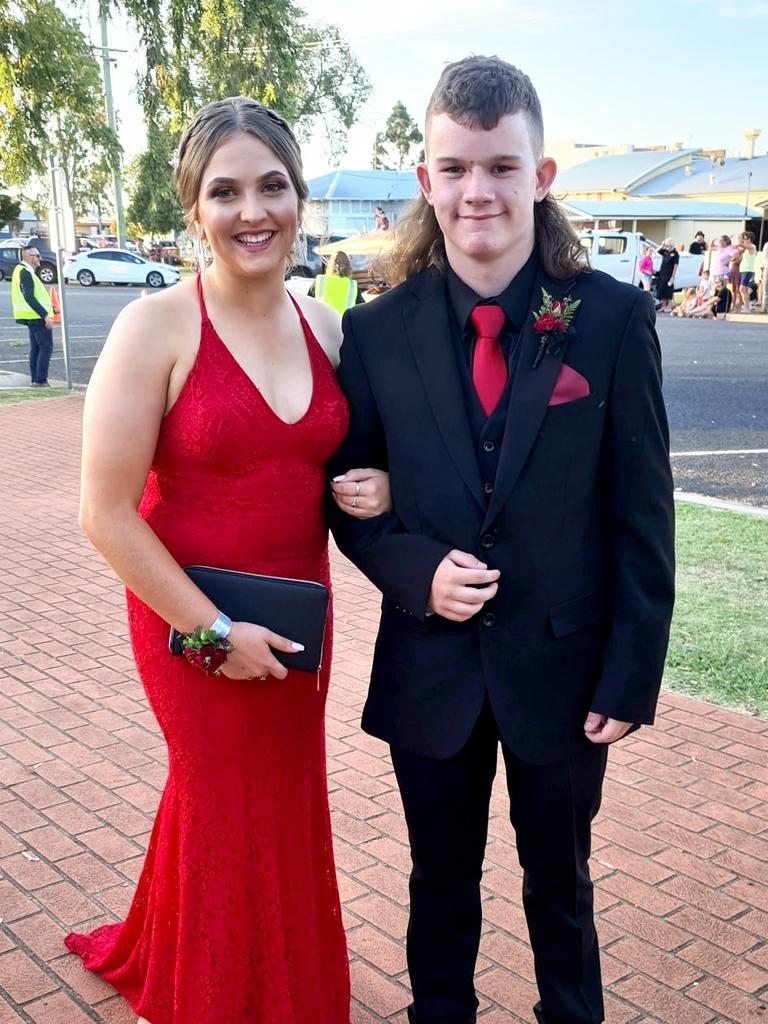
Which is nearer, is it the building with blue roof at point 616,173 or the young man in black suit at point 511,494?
the young man in black suit at point 511,494

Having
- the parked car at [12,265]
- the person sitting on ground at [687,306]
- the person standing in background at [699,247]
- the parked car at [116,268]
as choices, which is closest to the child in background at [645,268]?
the person sitting on ground at [687,306]

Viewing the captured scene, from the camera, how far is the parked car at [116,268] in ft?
117

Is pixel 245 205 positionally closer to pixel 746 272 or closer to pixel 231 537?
pixel 231 537

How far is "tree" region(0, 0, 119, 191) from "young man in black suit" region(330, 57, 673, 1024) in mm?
11174

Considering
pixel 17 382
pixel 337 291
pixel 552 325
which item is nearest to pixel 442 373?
pixel 552 325

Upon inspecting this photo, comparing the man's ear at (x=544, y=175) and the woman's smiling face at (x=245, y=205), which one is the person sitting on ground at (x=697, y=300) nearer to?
the man's ear at (x=544, y=175)

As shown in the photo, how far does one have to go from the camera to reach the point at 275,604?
2246 mm

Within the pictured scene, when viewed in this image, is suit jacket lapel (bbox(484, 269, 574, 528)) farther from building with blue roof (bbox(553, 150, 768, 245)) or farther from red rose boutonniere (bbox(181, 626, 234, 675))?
building with blue roof (bbox(553, 150, 768, 245))

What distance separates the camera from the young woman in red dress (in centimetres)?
216

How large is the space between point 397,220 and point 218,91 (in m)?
11.0

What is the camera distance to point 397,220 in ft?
8.09

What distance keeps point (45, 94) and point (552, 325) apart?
1202cm

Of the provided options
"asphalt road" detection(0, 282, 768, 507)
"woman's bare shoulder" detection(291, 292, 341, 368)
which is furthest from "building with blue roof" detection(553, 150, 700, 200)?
"woman's bare shoulder" detection(291, 292, 341, 368)

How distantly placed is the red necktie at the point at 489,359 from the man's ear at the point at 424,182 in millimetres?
273
